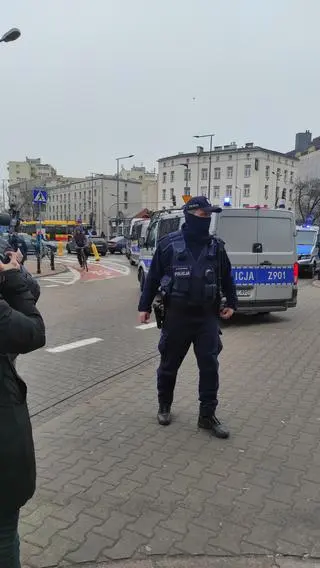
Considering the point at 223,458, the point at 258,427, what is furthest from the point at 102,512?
the point at 258,427

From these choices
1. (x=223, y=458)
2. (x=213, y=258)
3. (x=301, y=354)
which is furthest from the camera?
(x=301, y=354)

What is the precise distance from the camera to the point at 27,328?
6.15ft

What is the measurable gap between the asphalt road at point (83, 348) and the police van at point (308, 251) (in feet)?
30.4

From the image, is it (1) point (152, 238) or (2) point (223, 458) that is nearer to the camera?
(2) point (223, 458)

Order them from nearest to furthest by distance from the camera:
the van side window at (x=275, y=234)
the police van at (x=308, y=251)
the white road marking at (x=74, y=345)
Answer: the white road marking at (x=74, y=345)
the van side window at (x=275, y=234)
the police van at (x=308, y=251)

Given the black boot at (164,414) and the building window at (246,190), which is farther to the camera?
the building window at (246,190)

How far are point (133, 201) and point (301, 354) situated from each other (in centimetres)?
11209

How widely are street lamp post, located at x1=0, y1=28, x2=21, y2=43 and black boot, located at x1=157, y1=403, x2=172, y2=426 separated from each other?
13651 mm

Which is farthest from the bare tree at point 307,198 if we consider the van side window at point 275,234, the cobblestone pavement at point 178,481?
the cobblestone pavement at point 178,481

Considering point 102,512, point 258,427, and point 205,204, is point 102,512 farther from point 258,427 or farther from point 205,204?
point 205,204

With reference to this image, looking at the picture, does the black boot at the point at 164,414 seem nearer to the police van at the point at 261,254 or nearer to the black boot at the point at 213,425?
the black boot at the point at 213,425

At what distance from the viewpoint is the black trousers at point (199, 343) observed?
399cm

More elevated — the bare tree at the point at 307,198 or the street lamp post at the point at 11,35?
the street lamp post at the point at 11,35

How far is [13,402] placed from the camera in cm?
188
